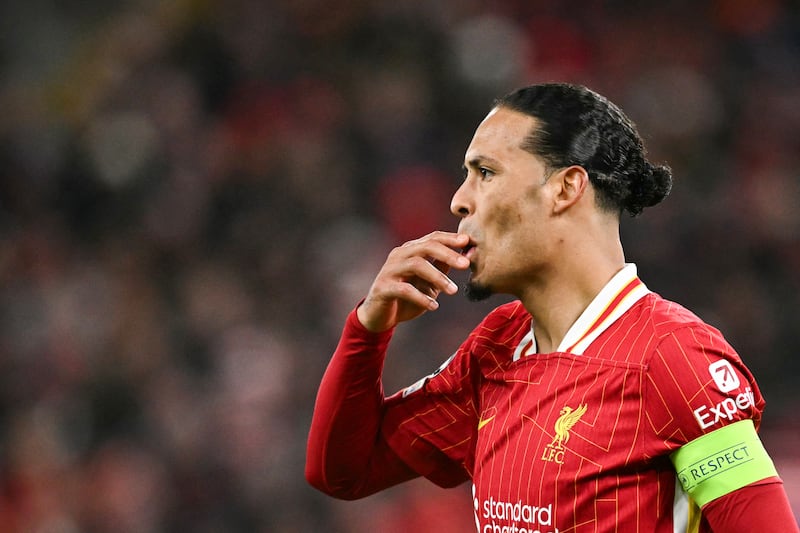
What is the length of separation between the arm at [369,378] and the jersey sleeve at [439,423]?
4cm

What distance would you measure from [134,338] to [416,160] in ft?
6.32

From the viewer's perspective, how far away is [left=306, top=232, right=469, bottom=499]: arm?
2.18 m

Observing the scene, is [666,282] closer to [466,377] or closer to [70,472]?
[70,472]

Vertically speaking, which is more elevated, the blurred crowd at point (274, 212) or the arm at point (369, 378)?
the blurred crowd at point (274, 212)

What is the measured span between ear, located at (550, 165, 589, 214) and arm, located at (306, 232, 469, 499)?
0.20 m

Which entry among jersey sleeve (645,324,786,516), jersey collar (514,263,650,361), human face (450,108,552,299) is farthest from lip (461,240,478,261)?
jersey sleeve (645,324,786,516)

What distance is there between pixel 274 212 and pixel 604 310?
14.7ft

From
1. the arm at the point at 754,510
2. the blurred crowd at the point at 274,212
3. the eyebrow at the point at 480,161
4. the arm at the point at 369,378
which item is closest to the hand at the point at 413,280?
the arm at the point at 369,378

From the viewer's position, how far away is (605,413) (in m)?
1.95

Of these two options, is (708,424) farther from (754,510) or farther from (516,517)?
(516,517)

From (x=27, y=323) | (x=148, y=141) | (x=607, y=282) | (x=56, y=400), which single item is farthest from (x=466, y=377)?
(x=148, y=141)

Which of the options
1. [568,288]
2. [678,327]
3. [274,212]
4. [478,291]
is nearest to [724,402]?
[678,327]

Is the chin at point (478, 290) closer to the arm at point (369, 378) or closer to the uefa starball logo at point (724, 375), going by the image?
the arm at point (369, 378)

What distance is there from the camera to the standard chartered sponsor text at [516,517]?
1.98 meters
